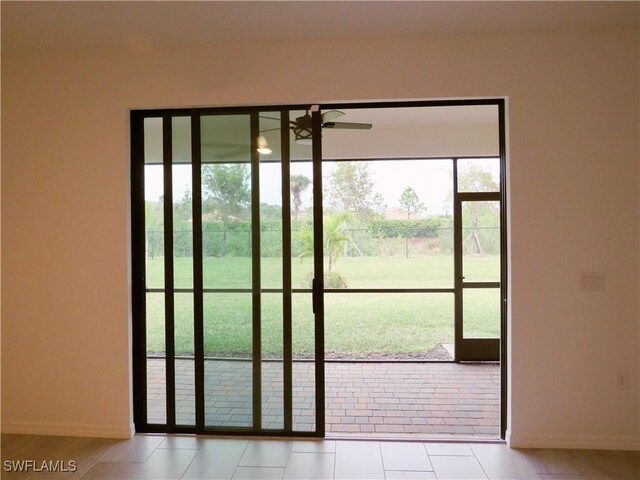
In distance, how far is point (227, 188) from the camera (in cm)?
275

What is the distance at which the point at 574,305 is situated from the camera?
2.55 meters

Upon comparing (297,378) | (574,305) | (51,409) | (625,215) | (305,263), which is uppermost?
(625,215)

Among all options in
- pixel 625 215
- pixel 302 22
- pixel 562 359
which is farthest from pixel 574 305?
pixel 302 22

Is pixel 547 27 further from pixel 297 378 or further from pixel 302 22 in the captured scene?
pixel 297 378

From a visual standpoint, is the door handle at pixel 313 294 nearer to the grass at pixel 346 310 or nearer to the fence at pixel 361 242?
the grass at pixel 346 310

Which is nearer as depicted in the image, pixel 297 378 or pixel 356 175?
pixel 297 378

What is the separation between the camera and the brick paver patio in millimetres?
2725

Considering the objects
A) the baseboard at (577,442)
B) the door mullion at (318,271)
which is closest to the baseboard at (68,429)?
the door mullion at (318,271)

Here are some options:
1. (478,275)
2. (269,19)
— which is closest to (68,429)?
(269,19)

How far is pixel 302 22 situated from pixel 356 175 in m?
3.93

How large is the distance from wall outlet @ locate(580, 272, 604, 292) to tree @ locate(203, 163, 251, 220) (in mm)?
2342

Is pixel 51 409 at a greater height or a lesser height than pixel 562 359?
lesser

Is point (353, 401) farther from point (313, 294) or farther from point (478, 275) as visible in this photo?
point (478, 275)

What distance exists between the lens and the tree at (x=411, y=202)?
240 inches
